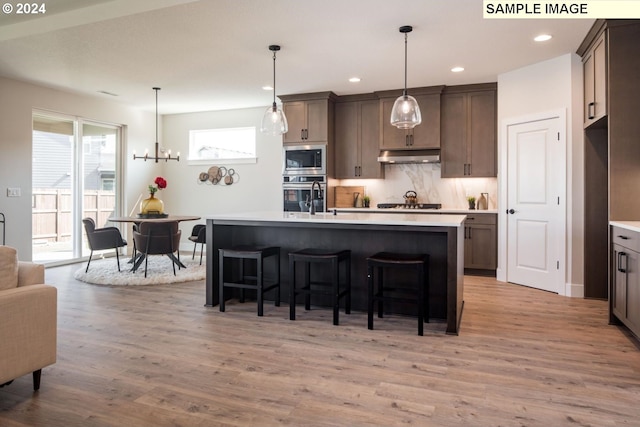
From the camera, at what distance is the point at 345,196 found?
22.7ft

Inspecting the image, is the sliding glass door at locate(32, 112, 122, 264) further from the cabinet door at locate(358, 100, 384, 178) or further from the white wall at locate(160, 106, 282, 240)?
the cabinet door at locate(358, 100, 384, 178)

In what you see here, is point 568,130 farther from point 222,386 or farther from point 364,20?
point 222,386

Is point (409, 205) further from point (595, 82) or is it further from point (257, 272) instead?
point (257, 272)

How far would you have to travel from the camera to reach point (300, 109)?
6672 mm

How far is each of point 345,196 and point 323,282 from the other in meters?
3.09

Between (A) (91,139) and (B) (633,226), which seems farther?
(A) (91,139)

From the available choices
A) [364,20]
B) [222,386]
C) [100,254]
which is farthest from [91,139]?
[222,386]

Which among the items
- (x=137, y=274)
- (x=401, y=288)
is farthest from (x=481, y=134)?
(x=137, y=274)

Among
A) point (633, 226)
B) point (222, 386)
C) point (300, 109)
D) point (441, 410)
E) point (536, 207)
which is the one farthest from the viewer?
point (300, 109)

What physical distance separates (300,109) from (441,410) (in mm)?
5306

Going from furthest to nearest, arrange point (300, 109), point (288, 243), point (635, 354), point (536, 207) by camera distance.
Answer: point (300, 109) → point (536, 207) → point (288, 243) → point (635, 354)

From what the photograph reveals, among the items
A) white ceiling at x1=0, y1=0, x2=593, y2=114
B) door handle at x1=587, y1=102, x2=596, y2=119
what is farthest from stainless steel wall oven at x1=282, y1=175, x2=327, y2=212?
door handle at x1=587, y1=102, x2=596, y2=119

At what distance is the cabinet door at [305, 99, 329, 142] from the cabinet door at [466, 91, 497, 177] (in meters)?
2.05

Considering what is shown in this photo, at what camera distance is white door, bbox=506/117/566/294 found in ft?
15.8
